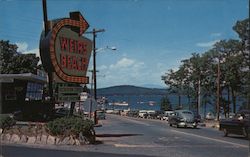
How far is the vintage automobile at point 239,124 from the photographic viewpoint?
2744 centimetres

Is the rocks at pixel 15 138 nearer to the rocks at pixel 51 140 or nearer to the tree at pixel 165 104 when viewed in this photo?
the rocks at pixel 51 140

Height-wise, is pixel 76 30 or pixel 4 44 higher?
pixel 4 44

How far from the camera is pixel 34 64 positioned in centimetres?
7400

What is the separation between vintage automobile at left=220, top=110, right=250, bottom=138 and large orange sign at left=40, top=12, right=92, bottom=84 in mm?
9943

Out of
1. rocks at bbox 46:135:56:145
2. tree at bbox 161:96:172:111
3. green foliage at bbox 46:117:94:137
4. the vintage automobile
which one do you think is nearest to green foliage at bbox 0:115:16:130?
green foliage at bbox 46:117:94:137

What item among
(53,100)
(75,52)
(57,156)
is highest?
(75,52)

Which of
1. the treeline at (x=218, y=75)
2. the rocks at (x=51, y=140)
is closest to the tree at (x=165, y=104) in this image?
the treeline at (x=218, y=75)

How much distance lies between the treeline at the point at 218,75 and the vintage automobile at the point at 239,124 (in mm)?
32230

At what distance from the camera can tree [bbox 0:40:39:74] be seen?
68.4 meters

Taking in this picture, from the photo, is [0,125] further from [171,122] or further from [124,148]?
[171,122]

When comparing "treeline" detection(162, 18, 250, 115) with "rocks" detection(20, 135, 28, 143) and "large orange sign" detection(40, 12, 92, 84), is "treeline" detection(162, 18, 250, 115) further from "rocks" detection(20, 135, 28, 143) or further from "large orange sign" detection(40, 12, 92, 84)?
"rocks" detection(20, 135, 28, 143)

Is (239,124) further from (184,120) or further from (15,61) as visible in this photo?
(15,61)

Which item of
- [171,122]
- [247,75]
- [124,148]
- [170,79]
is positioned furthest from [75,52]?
[170,79]

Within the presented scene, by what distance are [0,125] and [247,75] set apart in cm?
5237
